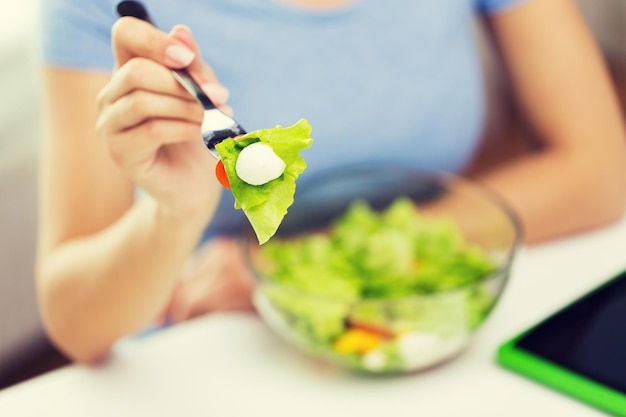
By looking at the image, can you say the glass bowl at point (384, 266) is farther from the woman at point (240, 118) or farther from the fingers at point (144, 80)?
the fingers at point (144, 80)

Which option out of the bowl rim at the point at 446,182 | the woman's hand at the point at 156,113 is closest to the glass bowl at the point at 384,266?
the bowl rim at the point at 446,182

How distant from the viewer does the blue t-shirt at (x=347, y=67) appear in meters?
0.43

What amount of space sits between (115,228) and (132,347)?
86mm

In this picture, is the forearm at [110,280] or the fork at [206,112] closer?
the fork at [206,112]

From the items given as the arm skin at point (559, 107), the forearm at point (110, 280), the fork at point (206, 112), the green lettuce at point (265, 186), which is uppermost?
the fork at point (206, 112)

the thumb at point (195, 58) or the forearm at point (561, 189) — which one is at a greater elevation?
the thumb at point (195, 58)

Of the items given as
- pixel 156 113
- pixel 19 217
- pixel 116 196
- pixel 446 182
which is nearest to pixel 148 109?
pixel 156 113

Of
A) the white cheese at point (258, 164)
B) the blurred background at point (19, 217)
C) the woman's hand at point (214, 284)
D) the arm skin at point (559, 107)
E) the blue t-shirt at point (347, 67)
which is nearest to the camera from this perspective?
the white cheese at point (258, 164)

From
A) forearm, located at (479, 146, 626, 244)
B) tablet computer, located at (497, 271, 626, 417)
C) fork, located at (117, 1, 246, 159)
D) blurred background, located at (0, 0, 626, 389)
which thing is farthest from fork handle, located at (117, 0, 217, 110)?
blurred background, located at (0, 0, 626, 389)

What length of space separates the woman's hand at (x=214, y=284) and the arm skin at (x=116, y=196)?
0.31 ft

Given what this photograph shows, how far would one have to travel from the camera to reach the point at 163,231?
1.49 feet

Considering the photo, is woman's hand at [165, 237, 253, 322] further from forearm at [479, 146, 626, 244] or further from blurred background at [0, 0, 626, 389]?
blurred background at [0, 0, 626, 389]

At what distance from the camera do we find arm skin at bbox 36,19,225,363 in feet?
1.14

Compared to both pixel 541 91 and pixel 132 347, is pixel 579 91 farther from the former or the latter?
pixel 132 347
